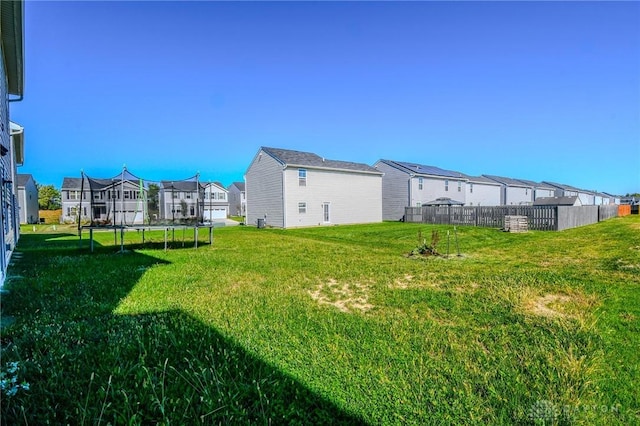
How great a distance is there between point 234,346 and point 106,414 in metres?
1.27

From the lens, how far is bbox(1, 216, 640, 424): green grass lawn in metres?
2.37

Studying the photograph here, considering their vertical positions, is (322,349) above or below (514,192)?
below

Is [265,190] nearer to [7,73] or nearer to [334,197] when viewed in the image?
[334,197]

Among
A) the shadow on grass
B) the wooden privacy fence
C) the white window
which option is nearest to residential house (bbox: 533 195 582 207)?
the wooden privacy fence

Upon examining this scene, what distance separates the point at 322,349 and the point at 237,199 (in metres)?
52.8

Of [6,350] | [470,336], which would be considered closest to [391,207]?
[470,336]

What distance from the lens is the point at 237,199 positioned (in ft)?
177

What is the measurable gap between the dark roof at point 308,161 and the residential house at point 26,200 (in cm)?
2633

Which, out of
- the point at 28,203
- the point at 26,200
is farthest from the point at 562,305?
the point at 28,203

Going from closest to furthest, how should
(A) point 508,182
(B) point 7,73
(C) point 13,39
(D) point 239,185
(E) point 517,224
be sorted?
(C) point 13,39
(B) point 7,73
(E) point 517,224
(A) point 508,182
(D) point 239,185

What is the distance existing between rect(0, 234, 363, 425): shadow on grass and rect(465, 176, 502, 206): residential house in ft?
124

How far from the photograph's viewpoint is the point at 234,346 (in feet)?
11.1

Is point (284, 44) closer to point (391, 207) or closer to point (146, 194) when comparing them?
point (146, 194)

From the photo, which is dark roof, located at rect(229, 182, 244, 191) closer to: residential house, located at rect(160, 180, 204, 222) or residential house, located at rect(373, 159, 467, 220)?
residential house, located at rect(373, 159, 467, 220)
